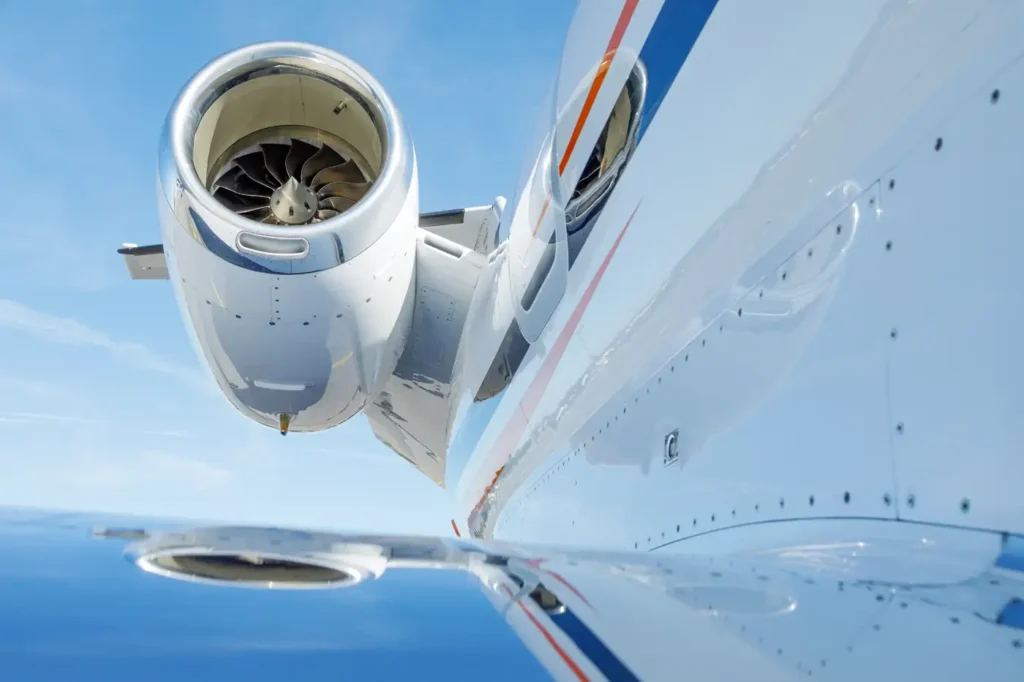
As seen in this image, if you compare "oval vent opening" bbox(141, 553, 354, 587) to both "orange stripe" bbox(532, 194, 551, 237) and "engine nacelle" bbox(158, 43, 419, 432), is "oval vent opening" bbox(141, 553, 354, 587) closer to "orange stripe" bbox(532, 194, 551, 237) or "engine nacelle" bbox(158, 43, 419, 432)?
"orange stripe" bbox(532, 194, 551, 237)

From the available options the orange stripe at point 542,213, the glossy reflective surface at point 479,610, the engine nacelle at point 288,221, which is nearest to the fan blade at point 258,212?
the engine nacelle at point 288,221

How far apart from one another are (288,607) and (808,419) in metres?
1.26

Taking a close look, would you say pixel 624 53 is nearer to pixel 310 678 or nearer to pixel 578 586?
pixel 578 586

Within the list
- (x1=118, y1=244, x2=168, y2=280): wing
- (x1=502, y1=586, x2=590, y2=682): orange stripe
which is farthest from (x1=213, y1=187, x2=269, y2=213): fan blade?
(x1=502, y1=586, x2=590, y2=682): orange stripe

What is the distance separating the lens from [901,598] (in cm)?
122

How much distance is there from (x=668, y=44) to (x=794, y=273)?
1.04 m

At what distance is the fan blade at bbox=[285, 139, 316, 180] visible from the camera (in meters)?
4.97

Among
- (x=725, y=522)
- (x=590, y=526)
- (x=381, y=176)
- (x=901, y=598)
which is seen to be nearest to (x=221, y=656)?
(x=901, y=598)

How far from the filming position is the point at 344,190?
506cm

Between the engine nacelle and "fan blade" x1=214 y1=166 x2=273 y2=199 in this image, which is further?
"fan blade" x1=214 y1=166 x2=273 y2=199

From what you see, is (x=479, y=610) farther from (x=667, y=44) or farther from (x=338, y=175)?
(x=338, y=175)

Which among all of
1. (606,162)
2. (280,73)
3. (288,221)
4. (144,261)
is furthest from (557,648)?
(144,261)

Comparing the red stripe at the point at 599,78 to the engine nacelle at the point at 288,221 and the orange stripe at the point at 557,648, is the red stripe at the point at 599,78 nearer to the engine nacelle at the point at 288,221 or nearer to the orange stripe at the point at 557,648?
the engine nacelle at the point at 288,221

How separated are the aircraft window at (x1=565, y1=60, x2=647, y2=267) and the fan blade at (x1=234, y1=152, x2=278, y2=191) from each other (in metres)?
2.08
